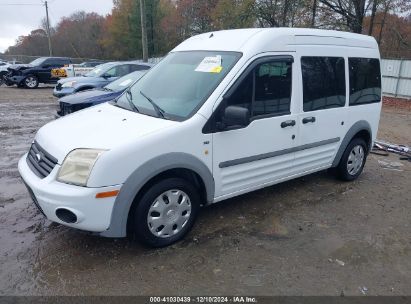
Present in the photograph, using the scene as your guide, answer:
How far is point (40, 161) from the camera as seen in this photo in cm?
344

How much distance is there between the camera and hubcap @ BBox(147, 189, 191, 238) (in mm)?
3443

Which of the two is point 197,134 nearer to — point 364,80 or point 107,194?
point 107,194

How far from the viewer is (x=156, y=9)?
45094 millimetres

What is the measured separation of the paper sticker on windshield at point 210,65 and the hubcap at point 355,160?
8.97 feet

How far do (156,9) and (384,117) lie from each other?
38.2 meters

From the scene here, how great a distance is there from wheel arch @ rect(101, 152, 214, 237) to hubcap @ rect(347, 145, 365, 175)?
285 centimetres

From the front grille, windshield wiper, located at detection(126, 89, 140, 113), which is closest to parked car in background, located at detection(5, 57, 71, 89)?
windshield wiper, located at detection(126, 89, 140, 113)

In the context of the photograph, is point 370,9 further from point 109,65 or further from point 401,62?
point 109,65

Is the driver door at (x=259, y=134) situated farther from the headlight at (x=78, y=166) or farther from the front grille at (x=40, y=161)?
the front grille at (x=40, y=161)

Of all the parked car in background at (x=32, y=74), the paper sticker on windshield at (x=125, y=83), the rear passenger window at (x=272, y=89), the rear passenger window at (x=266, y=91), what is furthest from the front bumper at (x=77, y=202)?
the parked car in background at (x=32, y=74)

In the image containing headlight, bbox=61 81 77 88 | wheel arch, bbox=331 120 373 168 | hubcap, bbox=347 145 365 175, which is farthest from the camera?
headlight, bbox=61 81 77 88

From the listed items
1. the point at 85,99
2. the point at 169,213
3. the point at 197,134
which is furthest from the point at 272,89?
the point at 85,99

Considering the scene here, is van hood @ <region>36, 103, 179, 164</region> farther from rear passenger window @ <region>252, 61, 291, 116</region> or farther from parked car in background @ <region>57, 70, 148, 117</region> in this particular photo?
parked car in background @ <region>57, 70, 148, 117</region>

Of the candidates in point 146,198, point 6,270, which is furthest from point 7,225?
point 146,198
